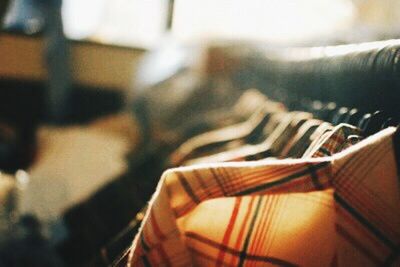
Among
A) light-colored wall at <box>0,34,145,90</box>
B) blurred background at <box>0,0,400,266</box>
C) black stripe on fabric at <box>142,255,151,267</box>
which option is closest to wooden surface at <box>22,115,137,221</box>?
blurred background at <box>0,0,400,266</box>

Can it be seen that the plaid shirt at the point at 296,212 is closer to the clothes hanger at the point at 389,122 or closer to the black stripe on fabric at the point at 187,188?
the black stripe on fabric at the point at 187,188

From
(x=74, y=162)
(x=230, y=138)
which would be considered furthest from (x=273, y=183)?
(x=74, y=162)

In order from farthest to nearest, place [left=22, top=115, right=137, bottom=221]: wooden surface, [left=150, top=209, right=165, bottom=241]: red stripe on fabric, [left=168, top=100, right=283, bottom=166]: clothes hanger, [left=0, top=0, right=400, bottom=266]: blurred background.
A: [left=0, top=0, right=400, bottom=266]: blurred background
[left=22, top=115, right=137, bottom=221]: wooden surface
[left=168, top=100, right=283, bottom=166]: clothes hanger
[left=150, top=209, right=165, bottom=241]: red stripe on fabric

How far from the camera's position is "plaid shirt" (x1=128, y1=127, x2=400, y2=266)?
51cm

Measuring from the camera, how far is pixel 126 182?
4.81ft

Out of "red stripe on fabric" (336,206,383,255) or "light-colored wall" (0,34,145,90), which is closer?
"red stripe on fabric" (336,206,383,255)

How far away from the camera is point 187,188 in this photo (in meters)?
0.51

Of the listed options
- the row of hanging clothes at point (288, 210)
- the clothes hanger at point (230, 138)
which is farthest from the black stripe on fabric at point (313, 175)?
the clothes hanger at point (230, 138)

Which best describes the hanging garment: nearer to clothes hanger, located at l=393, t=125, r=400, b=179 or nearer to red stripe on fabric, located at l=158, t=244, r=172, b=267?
clothes hanger, located at l=393, t=125, r=400, b=179

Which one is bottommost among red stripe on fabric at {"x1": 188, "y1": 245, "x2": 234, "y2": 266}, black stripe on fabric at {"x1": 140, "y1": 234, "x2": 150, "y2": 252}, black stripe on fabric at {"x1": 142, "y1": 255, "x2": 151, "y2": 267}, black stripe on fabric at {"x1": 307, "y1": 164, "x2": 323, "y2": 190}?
black stripe on fabric at {"x1": 142, "y1": 255, "x2": 151, "y2": 267}

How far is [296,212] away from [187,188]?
5.9 inches

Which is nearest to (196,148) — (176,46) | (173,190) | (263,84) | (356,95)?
(263,84)

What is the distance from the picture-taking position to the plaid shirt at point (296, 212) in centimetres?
51

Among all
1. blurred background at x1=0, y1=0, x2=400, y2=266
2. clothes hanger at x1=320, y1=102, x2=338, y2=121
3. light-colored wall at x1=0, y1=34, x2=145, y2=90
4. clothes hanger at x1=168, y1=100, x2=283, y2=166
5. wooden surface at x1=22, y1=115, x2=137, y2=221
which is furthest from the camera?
light-colored wall at x1=0, y1=34, x2=145, y2=90
